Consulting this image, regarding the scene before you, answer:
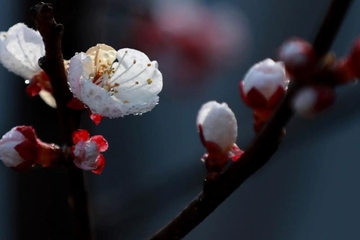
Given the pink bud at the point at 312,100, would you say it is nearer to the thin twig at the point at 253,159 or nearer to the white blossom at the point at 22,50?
the thin twig at the point at 253,159

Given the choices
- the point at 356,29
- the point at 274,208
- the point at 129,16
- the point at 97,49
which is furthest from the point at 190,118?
the point at 97,49

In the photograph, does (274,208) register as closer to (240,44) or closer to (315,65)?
(240,44)

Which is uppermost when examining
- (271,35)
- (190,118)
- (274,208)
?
(271,35)

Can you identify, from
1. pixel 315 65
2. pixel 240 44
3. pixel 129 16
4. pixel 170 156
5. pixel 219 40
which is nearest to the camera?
pixel 315 65

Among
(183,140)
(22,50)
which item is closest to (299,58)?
(22,50)

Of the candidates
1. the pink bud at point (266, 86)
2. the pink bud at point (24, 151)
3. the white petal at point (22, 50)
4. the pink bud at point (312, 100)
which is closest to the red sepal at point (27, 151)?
the pink bud at point (24, 151)

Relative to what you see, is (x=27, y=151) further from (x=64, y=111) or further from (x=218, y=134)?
(x=218, y=134)
